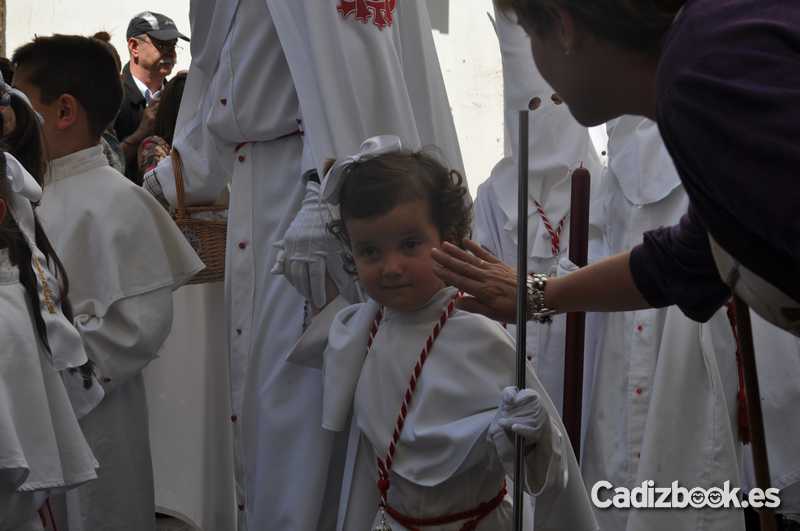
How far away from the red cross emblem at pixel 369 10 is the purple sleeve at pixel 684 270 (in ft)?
6.43

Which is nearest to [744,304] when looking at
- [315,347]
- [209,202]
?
[315,347]

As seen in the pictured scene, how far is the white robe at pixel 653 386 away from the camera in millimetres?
4844

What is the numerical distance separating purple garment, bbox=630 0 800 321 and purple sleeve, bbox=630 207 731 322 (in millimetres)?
588

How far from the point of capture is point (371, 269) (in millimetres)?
3525

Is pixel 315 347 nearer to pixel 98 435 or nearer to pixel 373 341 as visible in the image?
pixel 373 341

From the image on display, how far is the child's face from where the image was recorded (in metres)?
3.52

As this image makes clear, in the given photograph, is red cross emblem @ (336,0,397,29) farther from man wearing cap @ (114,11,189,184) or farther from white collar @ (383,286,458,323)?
man wearing cap @ (114,11,189,184)

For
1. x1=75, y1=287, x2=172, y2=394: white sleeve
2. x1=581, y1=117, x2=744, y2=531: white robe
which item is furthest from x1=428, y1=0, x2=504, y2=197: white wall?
x1=75, y1=287, x2=172, y2=394: white sleeve

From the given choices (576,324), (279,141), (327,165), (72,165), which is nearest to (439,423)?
(576,324)

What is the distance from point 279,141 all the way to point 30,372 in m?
1.48

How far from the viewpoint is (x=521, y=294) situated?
2.81 metres

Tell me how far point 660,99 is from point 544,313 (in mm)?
1148

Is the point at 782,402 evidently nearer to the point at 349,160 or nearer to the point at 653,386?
the point at 653,386

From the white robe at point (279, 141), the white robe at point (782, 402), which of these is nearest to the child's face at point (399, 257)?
the white robe at point (279, 141)
